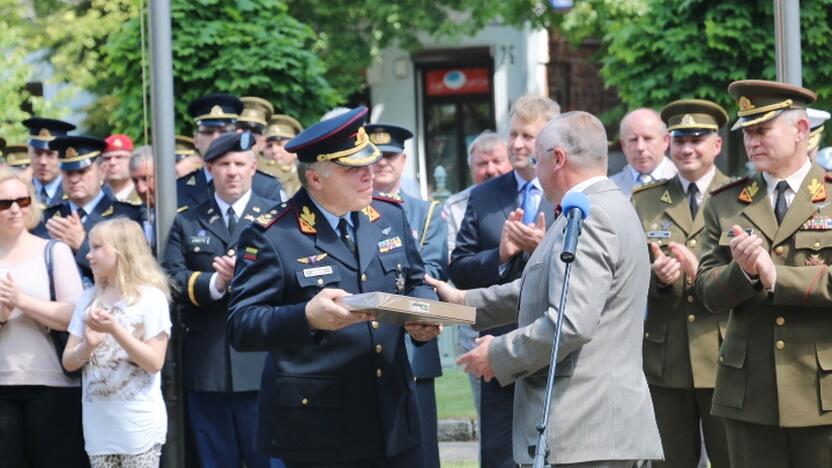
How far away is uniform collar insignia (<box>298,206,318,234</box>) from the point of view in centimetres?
612

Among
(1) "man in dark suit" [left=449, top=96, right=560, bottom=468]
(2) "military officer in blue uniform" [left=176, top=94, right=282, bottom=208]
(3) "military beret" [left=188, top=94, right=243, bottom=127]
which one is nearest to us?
(1) "man in dark suit" [left=449, top=96, right=560, bottom=468]

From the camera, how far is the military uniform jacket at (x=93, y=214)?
29.1 feet

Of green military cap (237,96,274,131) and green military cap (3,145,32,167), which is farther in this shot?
green military cap (3,145,32,167)

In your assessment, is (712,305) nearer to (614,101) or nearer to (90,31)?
(90,31)

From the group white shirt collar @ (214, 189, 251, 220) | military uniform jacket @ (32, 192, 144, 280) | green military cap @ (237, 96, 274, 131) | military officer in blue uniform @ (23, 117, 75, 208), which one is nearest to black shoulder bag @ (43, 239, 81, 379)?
military uniform jacket @ (32, 192, 144, 280)

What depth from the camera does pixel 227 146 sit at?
8594 millimetres

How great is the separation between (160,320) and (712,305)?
303cm

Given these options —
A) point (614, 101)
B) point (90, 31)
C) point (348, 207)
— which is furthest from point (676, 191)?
point (614, 101)

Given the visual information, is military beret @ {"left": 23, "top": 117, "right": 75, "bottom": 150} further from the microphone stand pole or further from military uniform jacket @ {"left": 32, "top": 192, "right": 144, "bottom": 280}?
the microphone stand pole

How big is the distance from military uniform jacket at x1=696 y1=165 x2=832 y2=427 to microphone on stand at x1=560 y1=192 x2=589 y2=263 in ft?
5.39

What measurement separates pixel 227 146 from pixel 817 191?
11.2ft

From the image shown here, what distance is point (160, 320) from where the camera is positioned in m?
8.14

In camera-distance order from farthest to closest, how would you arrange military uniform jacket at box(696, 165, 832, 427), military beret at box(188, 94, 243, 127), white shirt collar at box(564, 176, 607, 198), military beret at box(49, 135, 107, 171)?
military beret at box(188, 94, 243, 127) → military beret at box(49, 135, 107, 171) → military uniform jacket at box(696, 165, 832, 427) → white shirt collar at box(564, 176, 607, 198)

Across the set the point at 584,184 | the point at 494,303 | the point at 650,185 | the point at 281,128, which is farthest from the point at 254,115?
the point at 584,184
